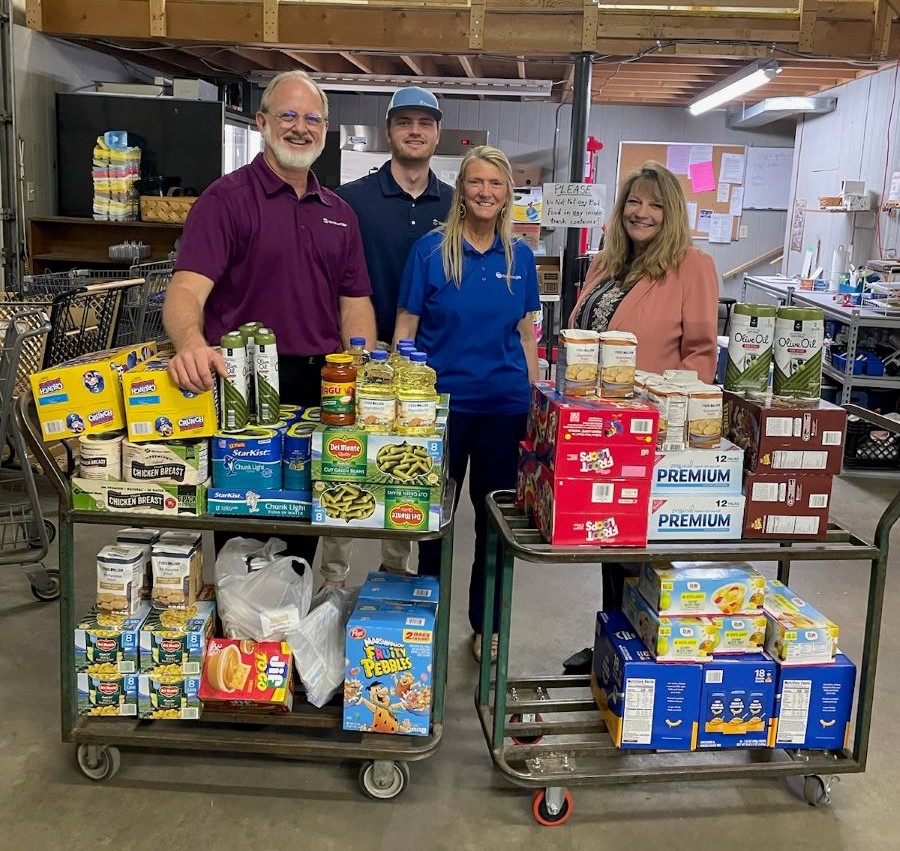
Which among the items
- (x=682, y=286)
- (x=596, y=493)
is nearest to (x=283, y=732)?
(x=596, y=493)

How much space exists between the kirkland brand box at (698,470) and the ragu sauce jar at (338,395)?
2.53 ft

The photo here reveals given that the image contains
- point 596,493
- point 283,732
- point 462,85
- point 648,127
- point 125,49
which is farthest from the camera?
point 648,127

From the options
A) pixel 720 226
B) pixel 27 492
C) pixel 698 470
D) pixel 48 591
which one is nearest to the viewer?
pixel 698 470

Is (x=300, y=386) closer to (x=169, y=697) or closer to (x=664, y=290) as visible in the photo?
(x=169, y=697)

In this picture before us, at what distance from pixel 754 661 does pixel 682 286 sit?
3.73ft

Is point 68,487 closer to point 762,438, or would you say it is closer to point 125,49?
point 762,438

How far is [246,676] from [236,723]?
183 mm

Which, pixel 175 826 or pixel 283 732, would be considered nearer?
pixel 175 826

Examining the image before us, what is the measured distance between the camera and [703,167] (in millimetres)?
11312

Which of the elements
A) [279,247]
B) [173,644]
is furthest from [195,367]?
[173,644]

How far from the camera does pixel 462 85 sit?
27.7 ft

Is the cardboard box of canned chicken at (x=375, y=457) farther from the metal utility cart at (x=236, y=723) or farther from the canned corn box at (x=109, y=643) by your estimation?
the canned corn box at (x=109, y=643)

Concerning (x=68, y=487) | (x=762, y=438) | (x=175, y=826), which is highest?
(x=762, y=438)

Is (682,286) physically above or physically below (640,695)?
above
